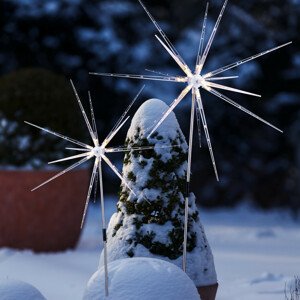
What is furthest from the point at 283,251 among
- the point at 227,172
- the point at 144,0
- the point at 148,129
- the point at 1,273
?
the point at 144,0

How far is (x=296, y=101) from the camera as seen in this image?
47.6 ft

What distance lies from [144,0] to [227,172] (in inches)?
149

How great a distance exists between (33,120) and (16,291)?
477 centimetres

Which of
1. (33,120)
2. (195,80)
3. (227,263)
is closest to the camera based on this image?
(195,80)

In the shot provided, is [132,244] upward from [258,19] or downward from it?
downward

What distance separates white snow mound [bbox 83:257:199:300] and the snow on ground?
1768 mm

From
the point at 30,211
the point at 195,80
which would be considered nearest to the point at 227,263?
the point at 30,211

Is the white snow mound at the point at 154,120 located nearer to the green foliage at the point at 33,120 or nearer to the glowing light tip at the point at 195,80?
the glowing light tip at the point at 195,80

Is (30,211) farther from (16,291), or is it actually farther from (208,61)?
(208,61)

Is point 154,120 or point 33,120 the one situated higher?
point 33,120

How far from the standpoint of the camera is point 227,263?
8.14m

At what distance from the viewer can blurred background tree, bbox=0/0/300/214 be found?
46.6 ft

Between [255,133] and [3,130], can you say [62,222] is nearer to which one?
[3,130]

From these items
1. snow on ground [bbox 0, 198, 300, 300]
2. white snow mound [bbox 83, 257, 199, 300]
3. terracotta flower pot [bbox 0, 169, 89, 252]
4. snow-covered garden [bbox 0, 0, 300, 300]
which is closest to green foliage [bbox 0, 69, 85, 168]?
snow-covered garden [bbox 0, 0, 300, 300]
